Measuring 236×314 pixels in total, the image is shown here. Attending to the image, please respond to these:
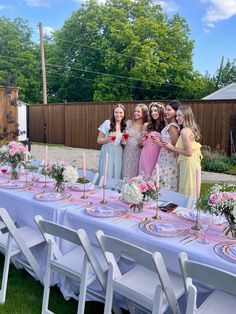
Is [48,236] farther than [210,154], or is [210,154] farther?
[210,154]

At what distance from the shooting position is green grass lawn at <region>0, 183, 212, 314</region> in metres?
2.63

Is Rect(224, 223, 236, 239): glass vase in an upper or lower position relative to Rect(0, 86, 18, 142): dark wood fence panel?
lower

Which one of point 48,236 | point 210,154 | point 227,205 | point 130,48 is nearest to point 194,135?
point 227,205

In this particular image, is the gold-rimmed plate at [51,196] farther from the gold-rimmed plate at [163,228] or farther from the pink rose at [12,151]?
the gold-rimmed plate at [163,228]

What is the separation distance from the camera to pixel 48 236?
8.16 feet

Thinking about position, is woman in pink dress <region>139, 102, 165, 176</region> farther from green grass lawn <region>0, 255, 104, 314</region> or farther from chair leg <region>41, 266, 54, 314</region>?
chair leg <region>41, 266, 54, 314</region>

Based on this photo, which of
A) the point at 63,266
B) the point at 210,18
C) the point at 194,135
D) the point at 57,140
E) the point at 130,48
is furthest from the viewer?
the point at 210,18

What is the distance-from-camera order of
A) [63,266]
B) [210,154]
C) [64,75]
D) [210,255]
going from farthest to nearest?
1. [64,75]
2. [210,154]
3. [63,266]
4. [210,255]

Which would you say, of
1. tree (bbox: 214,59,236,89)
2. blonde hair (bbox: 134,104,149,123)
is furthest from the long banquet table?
tree (bbox: 214,59,236,89)

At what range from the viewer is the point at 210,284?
163 cm

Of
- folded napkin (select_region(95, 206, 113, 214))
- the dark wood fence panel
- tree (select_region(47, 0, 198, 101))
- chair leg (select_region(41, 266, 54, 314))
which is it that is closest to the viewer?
chair leg (select_region(41, 266, 54, 314))

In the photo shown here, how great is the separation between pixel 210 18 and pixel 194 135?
32.8 meters

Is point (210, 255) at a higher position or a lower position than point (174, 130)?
lower

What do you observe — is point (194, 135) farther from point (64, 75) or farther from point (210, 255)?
point (64, 75)
